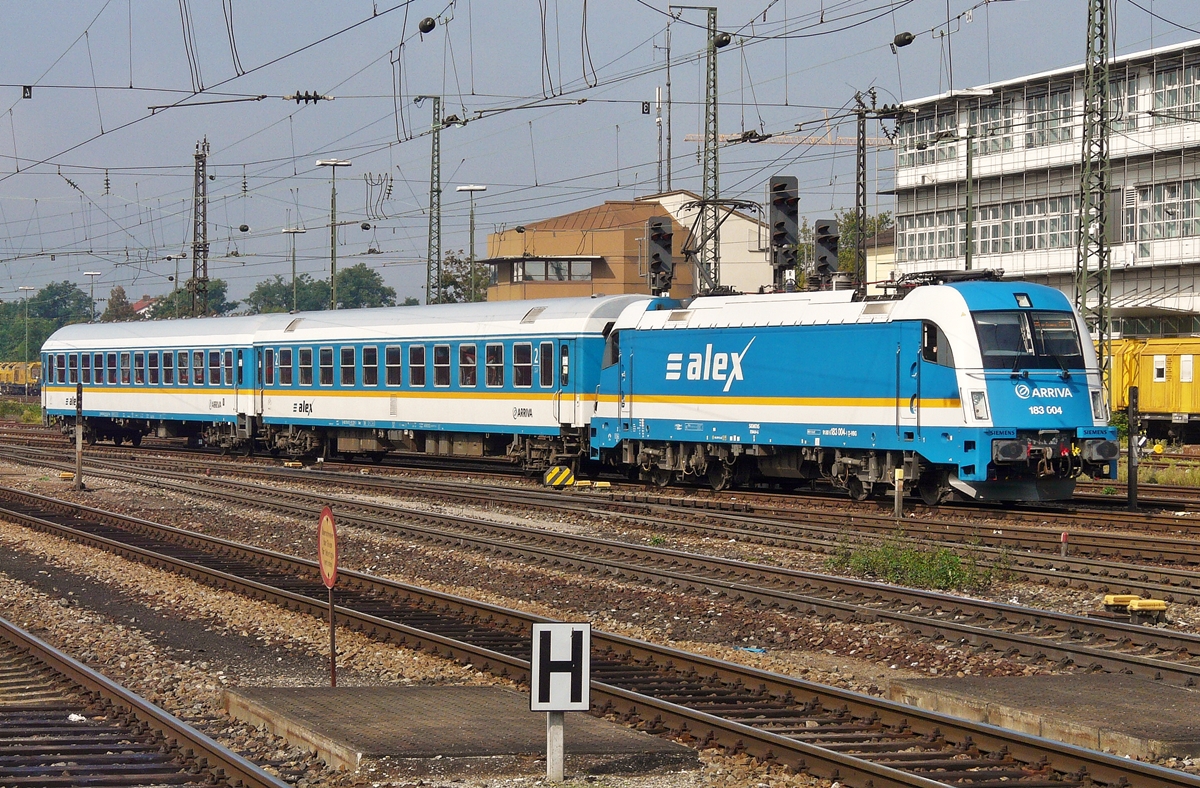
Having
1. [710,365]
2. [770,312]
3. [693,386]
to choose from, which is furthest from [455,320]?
[770,312]

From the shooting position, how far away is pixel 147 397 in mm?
41156

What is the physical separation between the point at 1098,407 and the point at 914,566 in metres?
7.10

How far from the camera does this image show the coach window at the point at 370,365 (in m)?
32.8

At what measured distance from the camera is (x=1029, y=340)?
20.8 m

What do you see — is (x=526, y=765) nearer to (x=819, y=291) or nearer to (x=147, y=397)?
(x=819, y=291)

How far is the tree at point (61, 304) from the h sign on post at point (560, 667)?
581 ft

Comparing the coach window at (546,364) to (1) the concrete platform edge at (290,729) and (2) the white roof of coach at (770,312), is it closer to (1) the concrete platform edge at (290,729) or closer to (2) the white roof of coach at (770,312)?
(2) the white roof of coach at (770,312)

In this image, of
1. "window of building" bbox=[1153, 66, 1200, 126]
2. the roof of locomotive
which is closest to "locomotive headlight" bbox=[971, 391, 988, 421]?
the roof of locomotive

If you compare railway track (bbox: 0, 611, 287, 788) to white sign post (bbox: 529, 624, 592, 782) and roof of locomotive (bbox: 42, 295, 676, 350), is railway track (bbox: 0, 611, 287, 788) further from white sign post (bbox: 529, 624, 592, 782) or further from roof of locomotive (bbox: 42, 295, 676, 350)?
roof of locomotive (bbox: 42, 295, 676, 350)

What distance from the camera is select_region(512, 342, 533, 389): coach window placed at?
2872cm

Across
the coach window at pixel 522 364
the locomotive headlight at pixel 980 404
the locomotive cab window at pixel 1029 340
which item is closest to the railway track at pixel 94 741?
the locomotive headlight at pixel 980 404

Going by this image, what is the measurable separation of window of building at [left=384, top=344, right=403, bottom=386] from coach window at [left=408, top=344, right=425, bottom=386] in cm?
38

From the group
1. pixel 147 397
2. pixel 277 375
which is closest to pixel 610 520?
pixel 277 375

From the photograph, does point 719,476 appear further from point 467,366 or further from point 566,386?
point 467,366
